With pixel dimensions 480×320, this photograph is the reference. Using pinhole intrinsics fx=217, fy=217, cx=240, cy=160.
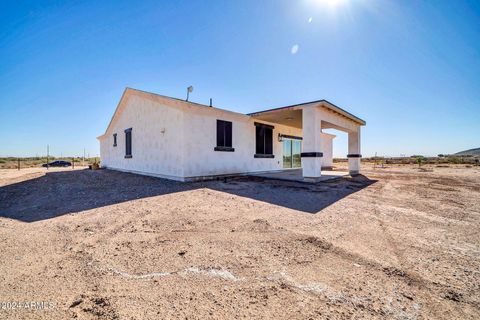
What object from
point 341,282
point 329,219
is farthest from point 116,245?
point 329,219

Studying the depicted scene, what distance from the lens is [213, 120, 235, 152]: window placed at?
9.95 meters

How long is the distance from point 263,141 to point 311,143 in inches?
164

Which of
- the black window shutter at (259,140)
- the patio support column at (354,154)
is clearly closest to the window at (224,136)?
the black window shutter at (259,140)

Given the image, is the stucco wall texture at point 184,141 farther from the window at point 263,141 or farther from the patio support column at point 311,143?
the patio support column at point 311,143

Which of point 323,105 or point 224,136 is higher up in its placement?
point 323,105

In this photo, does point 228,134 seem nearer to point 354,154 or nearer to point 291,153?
point 291,153

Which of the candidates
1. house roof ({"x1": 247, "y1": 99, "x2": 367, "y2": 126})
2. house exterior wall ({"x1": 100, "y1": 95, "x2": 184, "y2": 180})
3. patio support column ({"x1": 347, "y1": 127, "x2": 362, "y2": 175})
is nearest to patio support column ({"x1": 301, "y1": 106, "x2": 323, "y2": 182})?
house roof ({"x1": 247, "y1": 99, "x2": 367, "y2": 126})

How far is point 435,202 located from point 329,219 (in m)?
3.67

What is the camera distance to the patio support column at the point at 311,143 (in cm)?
841

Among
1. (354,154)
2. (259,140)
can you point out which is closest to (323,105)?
(259,140)

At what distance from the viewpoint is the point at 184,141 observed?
8.70 metres

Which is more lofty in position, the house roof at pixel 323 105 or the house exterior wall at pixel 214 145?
the house roof at pixel 323 105

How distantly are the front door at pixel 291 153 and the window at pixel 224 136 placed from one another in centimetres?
479

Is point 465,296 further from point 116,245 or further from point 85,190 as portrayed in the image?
point 85,190
